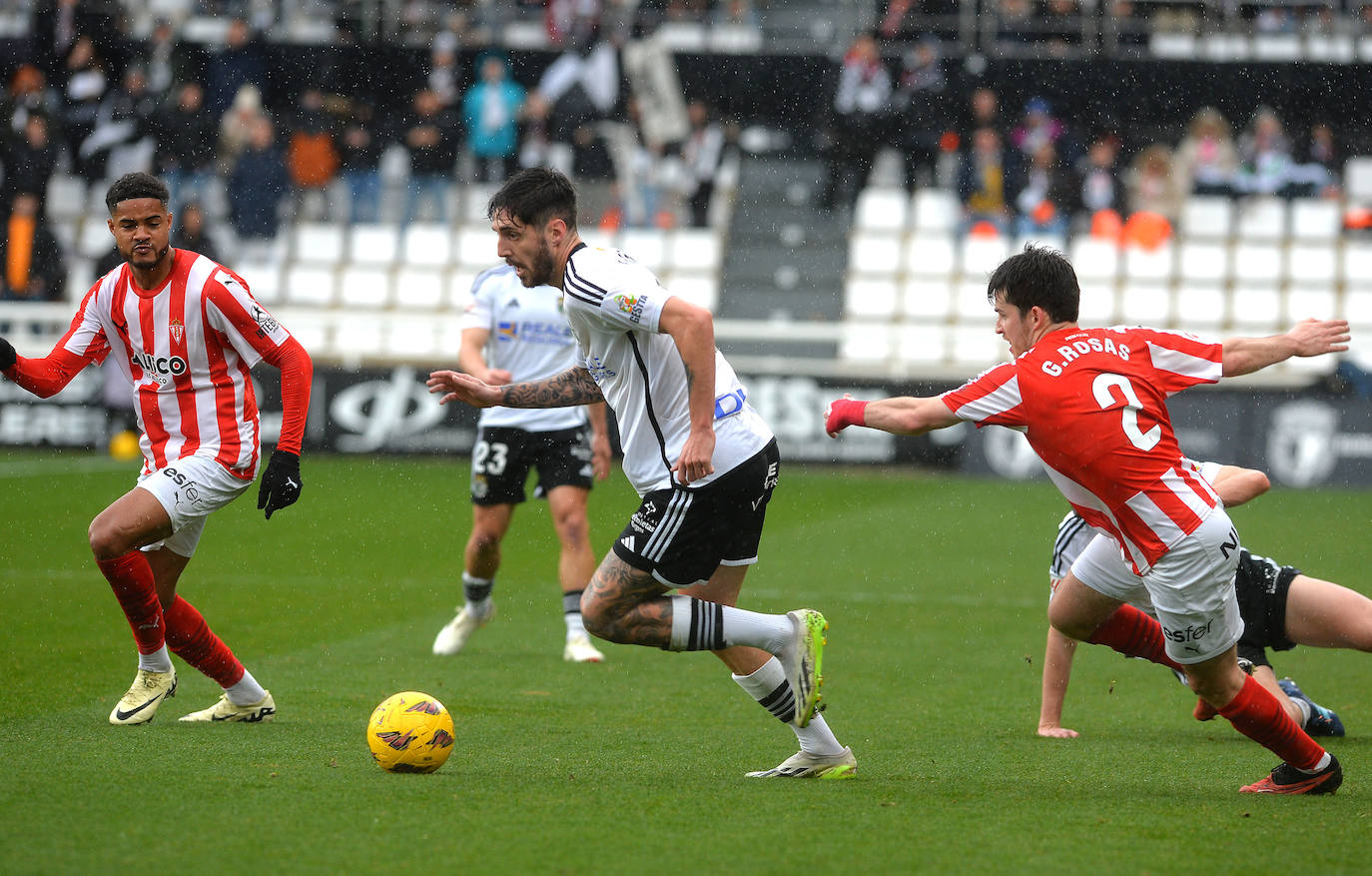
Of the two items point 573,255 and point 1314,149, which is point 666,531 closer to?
point 573,255

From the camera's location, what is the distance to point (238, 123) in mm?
21297

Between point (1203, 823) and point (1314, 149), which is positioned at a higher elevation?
point (1314, 149)

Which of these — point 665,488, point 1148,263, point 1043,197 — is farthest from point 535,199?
point 1148,263

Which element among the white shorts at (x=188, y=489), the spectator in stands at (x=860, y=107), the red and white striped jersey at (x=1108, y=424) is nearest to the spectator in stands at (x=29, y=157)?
the spectator in stands at (x=860, y=107)

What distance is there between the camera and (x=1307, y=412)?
16.8 meters

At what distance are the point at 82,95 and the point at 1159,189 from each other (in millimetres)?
14655

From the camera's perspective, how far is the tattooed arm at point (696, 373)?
460 centimetres

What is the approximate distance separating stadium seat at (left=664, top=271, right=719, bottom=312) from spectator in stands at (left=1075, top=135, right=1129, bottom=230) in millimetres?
4945

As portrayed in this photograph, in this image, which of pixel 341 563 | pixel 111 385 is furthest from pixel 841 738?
pixel 111 385

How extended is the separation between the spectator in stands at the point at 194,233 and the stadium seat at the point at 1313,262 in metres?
14.0

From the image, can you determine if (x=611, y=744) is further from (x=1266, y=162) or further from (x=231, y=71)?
(x=231, y=71)

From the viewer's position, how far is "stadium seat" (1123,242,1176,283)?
820 inches

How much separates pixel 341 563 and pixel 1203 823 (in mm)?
7434

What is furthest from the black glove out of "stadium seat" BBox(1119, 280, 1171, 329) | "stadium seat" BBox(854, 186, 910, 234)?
"stadium seat" BBox(854, 186, 910, 234)
